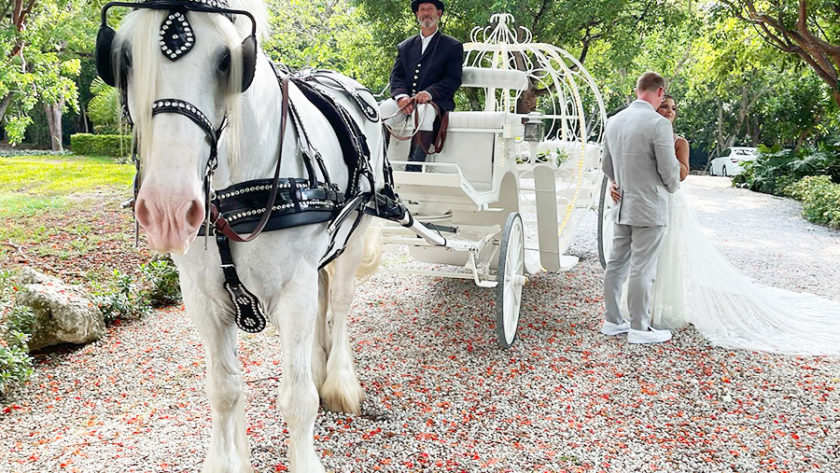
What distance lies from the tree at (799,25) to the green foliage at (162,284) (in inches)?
452

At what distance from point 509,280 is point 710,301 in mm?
1863

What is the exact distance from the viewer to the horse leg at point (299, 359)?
7.71 feet

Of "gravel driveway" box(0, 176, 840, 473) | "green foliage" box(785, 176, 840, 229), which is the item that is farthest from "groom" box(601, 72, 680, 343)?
"green foliage" box(785, 176, 840, 229)

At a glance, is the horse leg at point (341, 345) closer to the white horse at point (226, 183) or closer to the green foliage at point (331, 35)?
the white horse at point (226, 183)

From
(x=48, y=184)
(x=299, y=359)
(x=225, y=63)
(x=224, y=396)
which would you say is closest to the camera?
(x=225, y=63)

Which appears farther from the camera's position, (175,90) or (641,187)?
(641,187)

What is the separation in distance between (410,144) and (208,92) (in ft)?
9.77

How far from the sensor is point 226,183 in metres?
2.11

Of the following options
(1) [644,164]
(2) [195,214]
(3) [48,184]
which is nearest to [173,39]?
(2) [195,214]

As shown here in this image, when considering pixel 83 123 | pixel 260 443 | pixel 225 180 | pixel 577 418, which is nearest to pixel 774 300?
pixel 577 418

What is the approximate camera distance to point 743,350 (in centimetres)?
462

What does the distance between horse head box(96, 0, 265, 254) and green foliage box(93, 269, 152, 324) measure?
3.75m

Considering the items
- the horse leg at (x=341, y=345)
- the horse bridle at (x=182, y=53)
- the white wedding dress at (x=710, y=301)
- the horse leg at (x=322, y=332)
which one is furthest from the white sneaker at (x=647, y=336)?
the horse bridle at (x=182, y=53)

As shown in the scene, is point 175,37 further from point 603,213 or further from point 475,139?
point 603,213
